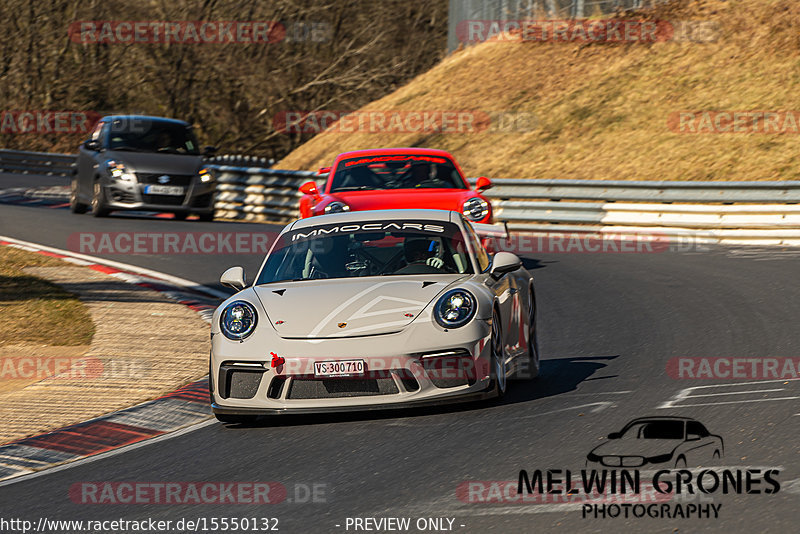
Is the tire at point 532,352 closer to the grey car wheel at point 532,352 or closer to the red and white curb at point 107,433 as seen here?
the grey car wheel at point 532,352

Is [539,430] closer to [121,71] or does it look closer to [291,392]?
[291,392]

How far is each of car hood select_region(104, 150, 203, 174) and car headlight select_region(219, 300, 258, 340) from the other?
14364mm

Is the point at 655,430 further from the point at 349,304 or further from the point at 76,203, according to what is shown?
the point at 76,203

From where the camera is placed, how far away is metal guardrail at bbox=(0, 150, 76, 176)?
40.2m

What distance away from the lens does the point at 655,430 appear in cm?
684

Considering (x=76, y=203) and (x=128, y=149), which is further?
(x=76, y=203)

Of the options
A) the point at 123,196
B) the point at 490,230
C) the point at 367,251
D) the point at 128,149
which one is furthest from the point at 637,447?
the point at 128,149

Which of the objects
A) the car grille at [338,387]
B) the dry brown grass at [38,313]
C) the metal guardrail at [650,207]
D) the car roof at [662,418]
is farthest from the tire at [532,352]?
the metal guardrail at [650,207]

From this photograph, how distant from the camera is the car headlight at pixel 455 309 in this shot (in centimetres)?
741

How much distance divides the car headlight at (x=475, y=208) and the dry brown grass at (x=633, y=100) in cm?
1131

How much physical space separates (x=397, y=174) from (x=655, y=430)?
8.35m

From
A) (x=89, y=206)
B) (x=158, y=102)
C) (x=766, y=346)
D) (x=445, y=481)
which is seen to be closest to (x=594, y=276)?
(x=766, y=346)

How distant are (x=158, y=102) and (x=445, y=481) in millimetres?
41431

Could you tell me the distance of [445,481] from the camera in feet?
19.7
